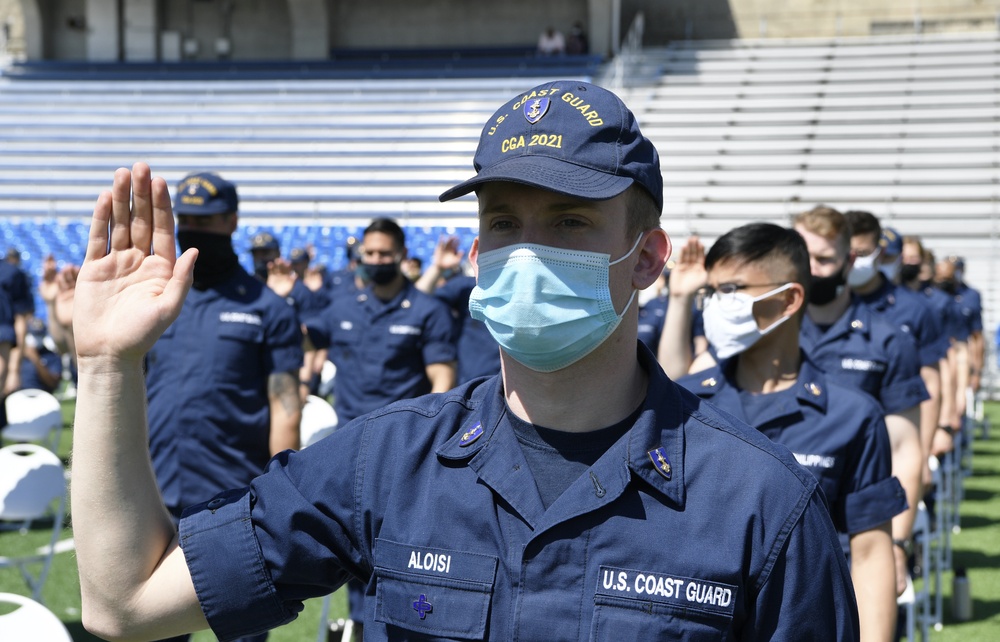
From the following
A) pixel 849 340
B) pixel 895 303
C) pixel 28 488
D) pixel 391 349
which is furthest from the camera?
pixel 391 349

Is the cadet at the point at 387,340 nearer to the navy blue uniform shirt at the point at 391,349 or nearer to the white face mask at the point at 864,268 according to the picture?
the navy blue uniform shirt at the point at 391,349

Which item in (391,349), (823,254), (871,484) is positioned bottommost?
(391,349)

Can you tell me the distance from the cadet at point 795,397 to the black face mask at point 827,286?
104 cm

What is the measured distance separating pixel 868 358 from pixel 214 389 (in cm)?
270

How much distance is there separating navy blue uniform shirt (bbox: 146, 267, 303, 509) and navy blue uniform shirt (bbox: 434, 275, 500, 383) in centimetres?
403

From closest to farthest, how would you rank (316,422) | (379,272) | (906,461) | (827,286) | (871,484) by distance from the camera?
(871,484) → (906,461) → (827,286) → (316,422) → (379,272)

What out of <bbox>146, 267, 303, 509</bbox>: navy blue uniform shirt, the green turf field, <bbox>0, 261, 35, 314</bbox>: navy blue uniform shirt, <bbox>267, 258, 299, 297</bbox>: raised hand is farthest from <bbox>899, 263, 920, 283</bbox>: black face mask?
<bbox>0, 261, 35, 314</bbox>: navy blue uniform shirt

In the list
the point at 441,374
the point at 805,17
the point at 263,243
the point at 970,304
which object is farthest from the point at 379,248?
the point at 805,17

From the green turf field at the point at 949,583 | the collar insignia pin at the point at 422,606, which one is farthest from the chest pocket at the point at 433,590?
the green turf field at the point at 949,583

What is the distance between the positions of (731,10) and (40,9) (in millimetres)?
17664

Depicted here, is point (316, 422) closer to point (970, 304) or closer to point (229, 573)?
point (229, 573)

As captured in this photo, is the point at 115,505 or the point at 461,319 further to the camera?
the point at 461,319

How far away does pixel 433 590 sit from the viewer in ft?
6.43

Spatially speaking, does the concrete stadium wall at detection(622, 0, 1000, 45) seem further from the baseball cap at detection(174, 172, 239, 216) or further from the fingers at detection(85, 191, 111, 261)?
the fingers at detection(85, 191, 111, 261)
